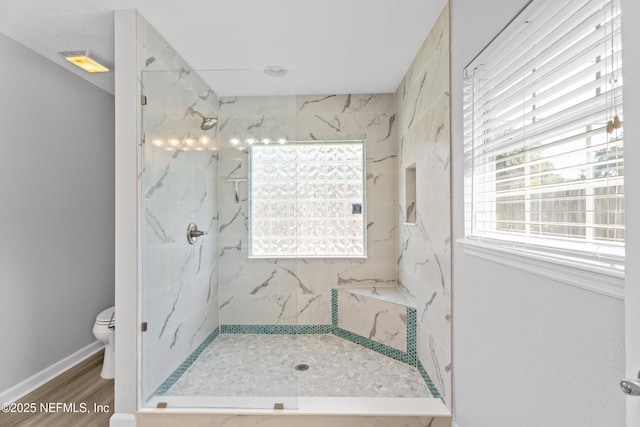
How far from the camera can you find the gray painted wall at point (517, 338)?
2.60 feet

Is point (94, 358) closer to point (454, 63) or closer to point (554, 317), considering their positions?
point (554, 317)

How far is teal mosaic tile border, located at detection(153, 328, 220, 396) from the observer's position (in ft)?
6.34

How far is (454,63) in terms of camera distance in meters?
1.68

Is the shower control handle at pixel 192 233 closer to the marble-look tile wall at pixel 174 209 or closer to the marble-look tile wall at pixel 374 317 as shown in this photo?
the marble-look tile wall at pixel 174 209

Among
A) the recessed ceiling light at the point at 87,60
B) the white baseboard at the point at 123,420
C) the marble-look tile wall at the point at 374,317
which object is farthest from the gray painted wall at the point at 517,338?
the recessed ceiling light at the point at 87,60

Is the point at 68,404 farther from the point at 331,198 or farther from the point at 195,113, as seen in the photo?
the point at 331,198

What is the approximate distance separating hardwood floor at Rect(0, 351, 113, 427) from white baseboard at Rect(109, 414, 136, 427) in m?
0.11

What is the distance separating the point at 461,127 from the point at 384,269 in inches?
73.8

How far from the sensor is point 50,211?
2.34m

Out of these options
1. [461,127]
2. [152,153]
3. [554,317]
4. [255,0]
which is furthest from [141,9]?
[554,317]

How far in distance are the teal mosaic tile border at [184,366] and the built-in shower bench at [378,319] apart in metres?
1.23

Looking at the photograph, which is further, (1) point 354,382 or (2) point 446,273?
(1) point 354,382

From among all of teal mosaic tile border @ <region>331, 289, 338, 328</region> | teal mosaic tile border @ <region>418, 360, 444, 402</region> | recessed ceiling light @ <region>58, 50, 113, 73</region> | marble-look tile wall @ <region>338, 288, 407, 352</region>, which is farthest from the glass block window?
recessed ceiling light @ <region>58, 50, 113, 73</region>

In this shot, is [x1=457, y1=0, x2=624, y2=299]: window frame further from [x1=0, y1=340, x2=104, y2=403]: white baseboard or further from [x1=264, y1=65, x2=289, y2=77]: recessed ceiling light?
[x1=0, y1=340, x2=104, y2=403]: white baseboard
